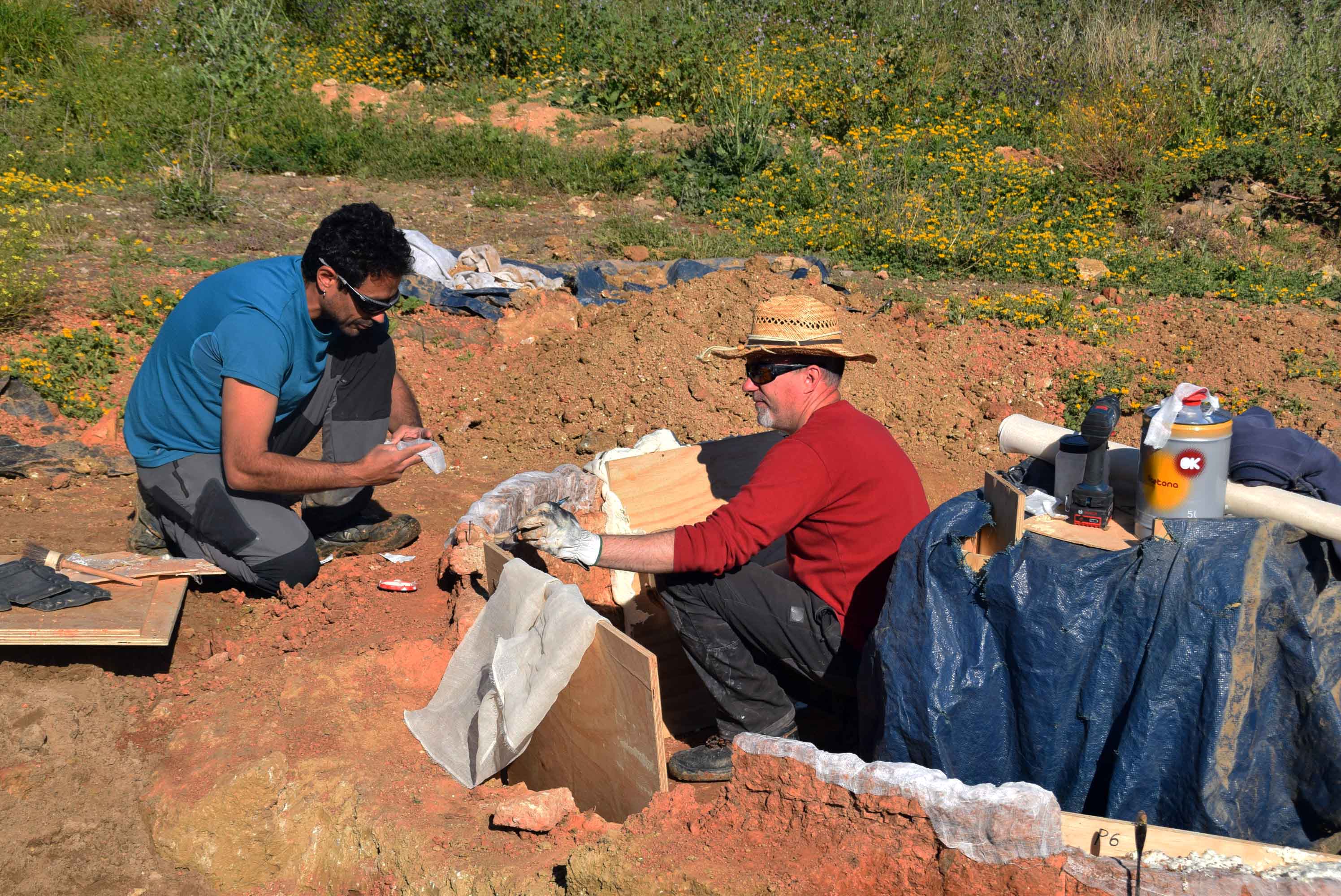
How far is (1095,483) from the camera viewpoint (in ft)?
8.70

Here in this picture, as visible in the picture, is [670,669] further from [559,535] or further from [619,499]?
[559,535]

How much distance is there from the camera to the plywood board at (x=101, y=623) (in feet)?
10.6

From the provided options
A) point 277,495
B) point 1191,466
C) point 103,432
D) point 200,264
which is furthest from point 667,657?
point 200,264

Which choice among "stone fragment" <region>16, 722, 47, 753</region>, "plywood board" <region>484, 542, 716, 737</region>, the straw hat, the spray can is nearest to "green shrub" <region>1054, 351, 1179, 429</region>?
"plywood board" <region>484, 542, 716, 737</region>

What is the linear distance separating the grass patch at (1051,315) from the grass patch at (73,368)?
5.22 metres

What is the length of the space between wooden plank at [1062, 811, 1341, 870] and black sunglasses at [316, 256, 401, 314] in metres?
2.64

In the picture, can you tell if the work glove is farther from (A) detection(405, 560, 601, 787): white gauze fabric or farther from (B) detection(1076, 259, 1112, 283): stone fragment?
(B) detection(1076, 259, 1112, 283): stone fragment

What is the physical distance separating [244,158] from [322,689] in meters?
8.06

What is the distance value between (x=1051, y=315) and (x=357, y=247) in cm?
495

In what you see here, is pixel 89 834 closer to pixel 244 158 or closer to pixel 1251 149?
pixel 244 158

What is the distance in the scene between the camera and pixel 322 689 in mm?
3293

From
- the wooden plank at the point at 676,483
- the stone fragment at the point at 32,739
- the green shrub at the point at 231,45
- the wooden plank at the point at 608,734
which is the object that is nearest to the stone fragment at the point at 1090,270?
the wooden plank at the point at 676,483

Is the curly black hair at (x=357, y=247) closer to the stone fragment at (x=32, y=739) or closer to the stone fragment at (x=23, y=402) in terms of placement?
the stone fragment at (x=32, y=739)

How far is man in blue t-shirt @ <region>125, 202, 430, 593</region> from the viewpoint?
3.54 meters
